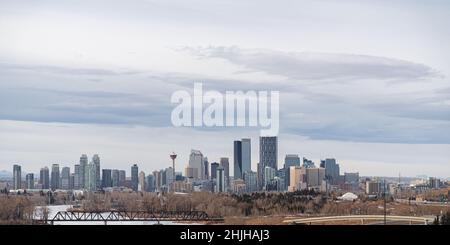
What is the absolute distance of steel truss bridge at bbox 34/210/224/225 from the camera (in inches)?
316

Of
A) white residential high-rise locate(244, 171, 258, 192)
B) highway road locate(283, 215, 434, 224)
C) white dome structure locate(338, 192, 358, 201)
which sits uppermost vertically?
white residential high-rise locate(244, 171, 258, 192)

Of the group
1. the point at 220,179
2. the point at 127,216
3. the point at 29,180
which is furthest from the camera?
the point at 220,179

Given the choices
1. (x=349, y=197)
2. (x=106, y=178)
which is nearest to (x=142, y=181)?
(x=106, y=178)

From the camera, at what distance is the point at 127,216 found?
8.38 metres

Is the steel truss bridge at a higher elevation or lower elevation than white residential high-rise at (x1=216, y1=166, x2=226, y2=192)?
lower

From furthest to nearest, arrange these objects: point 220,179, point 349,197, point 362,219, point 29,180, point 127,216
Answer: point 349,197 → point 220,179 → point 29,180 → point 127,216 → point 362,219

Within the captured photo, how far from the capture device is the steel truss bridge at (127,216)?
8.02 meters

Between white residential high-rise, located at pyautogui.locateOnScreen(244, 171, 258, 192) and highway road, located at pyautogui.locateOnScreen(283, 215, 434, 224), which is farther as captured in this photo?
white residential high-rise, located at pyautogui.locateOnScreen(244, 171, 258, 192)

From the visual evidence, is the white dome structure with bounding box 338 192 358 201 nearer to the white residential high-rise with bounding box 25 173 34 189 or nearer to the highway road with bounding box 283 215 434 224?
the highway road with bounding box 283 215 434 224

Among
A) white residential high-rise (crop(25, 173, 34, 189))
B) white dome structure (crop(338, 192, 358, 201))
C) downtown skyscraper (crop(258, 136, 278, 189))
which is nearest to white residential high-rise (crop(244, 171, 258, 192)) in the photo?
downtown skyscraper (crop(258, 136, 278, 189))

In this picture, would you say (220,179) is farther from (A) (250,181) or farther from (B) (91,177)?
(B) (91,177)

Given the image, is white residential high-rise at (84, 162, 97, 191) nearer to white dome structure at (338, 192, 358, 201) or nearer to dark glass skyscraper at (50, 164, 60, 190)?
dark glass skyscraper at (50, 164, 60, 190)
